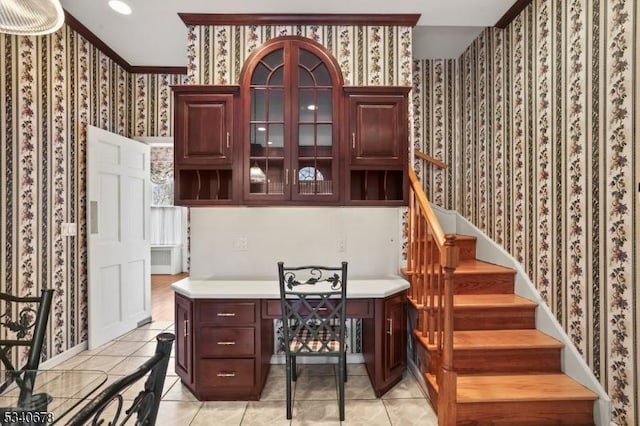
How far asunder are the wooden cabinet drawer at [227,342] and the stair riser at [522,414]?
54.5 inches

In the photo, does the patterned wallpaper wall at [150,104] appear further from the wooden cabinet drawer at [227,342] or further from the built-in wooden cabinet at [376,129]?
the wooden cabinet drawer at [227,342]

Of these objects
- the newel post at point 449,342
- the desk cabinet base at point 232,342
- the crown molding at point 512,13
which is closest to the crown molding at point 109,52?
the desk cabinet base at point 232,342

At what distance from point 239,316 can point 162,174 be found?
18.8 ft

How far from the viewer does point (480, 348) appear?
2.31 meters

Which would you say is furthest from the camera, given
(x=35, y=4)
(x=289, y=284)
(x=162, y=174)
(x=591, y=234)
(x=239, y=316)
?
(x=162, y=174)

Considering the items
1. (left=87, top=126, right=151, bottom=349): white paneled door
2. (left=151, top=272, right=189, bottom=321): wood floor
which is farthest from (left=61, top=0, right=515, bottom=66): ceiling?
(left=151, top=272, right=189, bottom=321): wood floor

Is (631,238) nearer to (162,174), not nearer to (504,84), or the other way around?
(504,84)

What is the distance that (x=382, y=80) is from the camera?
9.63 ft

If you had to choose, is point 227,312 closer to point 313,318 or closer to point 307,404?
point 313,318

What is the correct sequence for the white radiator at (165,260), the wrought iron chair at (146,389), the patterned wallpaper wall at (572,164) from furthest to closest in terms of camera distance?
the white radiator at (165,260) < the patterned wallpaper wall at (572,164) < the wrought iron chair at (146,389)

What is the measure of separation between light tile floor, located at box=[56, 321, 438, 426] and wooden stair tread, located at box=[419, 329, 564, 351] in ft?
1.44

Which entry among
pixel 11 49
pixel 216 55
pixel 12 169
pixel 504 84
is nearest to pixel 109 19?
pixel 11 49

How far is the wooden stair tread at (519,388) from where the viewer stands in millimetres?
2059

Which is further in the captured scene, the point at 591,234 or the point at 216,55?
the point at 216,55
